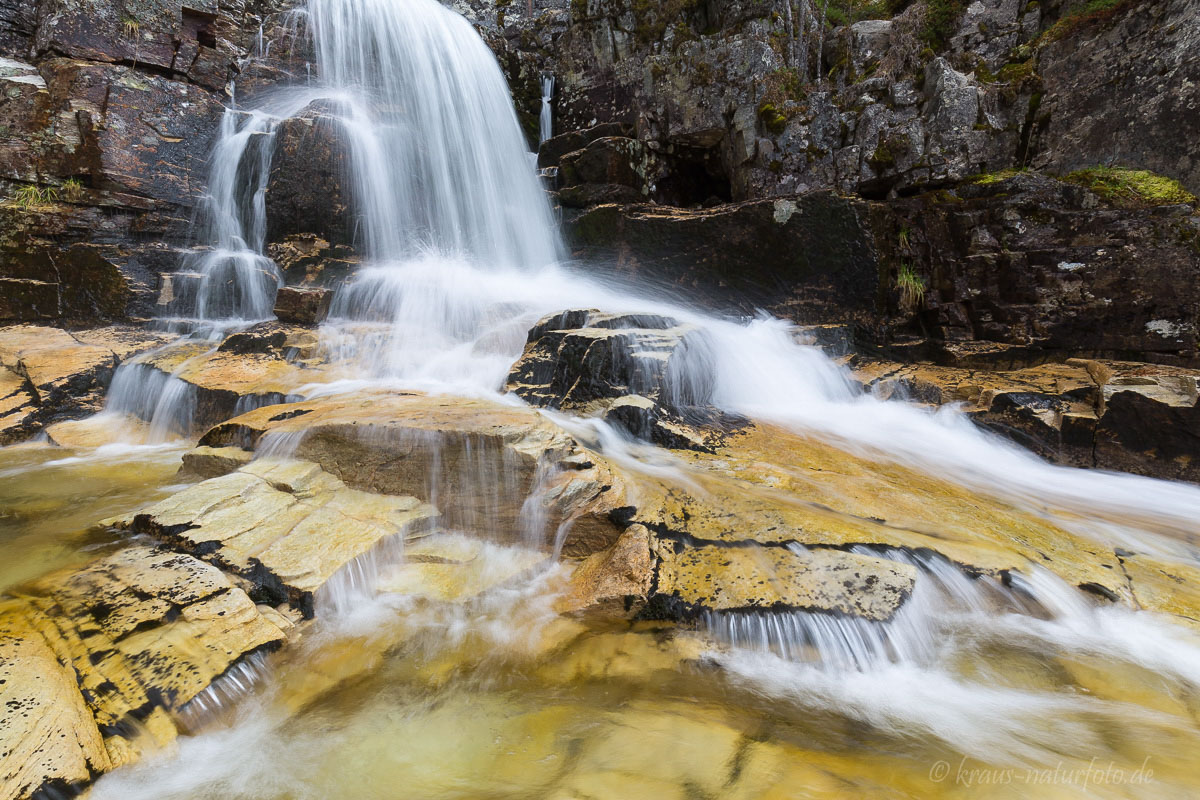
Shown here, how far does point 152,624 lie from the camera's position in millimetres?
2207

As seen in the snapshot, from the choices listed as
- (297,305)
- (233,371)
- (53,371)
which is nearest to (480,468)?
(233,371)

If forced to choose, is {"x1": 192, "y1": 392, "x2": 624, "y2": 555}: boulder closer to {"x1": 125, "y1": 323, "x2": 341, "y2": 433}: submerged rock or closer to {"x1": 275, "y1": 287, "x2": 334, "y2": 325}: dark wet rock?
{"x1": 125, "y1": 323, "x2": 341, "y2": 433}: submerged rock

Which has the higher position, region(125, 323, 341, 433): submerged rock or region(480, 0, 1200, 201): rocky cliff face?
region(480, 0, 1200, 201): rocky cliff face

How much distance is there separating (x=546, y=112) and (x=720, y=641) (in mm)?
14316

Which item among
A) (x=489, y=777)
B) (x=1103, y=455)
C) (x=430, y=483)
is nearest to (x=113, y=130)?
(x=430, y=483)

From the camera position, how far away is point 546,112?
13.4 m

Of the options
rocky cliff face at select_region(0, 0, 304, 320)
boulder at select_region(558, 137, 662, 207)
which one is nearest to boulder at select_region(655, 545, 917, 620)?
boulder at select_region(558, 137, 662, 207)

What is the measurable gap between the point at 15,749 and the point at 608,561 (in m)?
2.39

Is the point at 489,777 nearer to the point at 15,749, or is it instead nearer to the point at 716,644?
the point at 716,644

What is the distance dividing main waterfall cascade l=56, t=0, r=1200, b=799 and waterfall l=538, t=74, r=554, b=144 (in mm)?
7224

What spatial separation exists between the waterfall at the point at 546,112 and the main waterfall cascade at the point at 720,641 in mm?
7224

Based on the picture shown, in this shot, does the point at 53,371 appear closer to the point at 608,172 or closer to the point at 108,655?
the point at 108,655

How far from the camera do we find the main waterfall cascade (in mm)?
1833

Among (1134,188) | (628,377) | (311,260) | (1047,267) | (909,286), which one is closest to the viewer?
(628,377)
